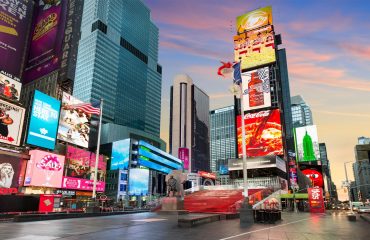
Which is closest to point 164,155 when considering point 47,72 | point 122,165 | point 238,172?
point 122,165

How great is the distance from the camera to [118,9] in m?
192

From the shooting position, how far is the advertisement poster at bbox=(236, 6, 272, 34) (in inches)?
4136

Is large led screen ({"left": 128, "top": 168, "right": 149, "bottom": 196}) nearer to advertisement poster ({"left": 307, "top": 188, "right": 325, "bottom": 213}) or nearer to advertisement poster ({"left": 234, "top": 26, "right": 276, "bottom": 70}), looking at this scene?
advertisement poster ({"left": 234, "top": 26, "right": 276, "bottom": 70})

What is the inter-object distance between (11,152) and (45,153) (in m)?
7.93

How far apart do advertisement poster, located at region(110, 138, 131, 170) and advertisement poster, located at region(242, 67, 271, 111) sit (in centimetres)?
4834

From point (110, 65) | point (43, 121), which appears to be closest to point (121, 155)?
point (43, 121)

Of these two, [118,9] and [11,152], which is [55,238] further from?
[118,9]

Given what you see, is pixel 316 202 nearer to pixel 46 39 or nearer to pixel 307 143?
pixel 46 39

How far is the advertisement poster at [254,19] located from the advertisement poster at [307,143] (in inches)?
2000

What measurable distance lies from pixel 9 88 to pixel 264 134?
226 feet

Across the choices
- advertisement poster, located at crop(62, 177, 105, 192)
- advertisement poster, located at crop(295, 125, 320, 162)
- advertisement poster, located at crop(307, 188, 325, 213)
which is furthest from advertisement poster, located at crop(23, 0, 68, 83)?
advertisement poster, located at crop(295, 125, 320, 162)

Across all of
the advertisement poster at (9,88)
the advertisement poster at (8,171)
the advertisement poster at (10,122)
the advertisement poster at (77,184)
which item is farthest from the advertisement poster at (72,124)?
the advertisement poster at (8,171)

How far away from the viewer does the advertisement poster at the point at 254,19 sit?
10506 cm

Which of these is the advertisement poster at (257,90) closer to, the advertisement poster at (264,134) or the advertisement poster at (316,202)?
the advertisement poster at (264,134)
